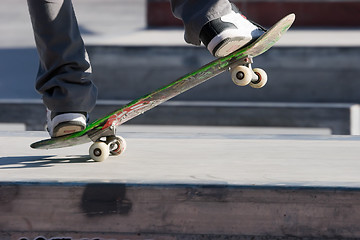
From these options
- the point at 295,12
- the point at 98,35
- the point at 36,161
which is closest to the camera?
the point at 36,161

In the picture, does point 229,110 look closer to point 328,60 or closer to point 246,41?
point 328,60

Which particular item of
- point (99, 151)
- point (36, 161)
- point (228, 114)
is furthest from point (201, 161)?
point (228, 114)

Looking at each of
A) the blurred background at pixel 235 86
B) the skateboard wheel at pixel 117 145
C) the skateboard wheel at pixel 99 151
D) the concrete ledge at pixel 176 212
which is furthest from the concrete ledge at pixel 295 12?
the concrete ledge at pixel 176 212

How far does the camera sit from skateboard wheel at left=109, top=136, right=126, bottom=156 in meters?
3.33

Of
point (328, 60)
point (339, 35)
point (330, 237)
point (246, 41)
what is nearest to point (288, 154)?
point (246, 41)

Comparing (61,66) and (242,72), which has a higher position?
(242,72)

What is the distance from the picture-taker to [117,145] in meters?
3.35

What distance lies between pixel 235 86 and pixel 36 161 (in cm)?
461

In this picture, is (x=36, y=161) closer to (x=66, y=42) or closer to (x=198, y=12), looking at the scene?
(x=66, y=42)

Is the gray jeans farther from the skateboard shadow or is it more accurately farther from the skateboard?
the skateboard shadow

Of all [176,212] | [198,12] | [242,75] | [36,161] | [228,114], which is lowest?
[176,212]

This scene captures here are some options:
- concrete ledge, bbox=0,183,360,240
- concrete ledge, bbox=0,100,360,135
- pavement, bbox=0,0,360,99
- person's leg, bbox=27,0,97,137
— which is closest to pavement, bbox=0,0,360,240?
concrete ledge, bbox=0,183,360,240

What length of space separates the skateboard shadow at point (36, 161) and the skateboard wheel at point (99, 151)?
78 mm

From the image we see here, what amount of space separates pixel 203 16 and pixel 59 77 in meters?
0.64
